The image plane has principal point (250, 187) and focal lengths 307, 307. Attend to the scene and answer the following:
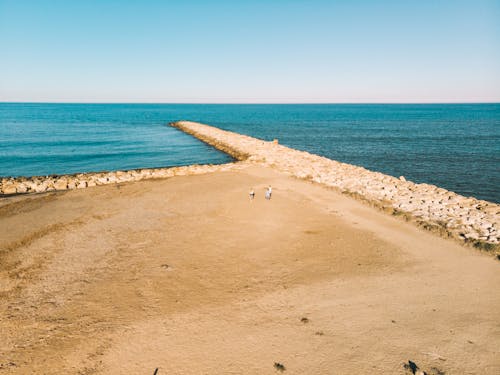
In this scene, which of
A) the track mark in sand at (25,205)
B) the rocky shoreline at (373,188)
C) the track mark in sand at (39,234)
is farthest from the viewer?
the track mark in sand at (25,205)

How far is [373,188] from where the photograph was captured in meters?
19.1

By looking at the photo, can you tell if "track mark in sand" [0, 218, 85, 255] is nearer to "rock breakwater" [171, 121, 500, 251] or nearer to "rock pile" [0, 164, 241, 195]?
"rock pile" [0, 164, 241, 195]

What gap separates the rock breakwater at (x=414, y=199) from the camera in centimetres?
1277

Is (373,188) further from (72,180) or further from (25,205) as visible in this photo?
(72,180)

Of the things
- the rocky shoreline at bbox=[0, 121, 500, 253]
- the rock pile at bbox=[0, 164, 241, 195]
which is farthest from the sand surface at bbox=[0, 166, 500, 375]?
the rock pile at bbox=[0, 164, 241, 195]

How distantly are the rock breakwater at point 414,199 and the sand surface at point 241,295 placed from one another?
3.63 ft

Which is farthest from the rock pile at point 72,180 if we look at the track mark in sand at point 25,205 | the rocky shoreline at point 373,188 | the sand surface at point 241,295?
the sand surface at point 241,295

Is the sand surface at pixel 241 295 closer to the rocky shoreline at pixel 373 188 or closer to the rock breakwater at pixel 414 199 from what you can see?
the rock breakwater at pixel 414 199

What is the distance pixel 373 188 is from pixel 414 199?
2.75 metres

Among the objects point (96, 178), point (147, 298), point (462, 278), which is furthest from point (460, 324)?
point (96, 178)

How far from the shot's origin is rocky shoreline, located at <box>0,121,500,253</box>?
13.1 metres

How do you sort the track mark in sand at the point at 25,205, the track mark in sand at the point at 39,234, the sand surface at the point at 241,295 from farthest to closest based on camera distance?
the track mark in sand at the point at 25,205, the track mark in sand at the point at 39,234, the sand surface at the point at 241,295

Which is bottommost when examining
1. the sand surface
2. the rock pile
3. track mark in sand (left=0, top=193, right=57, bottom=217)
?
the sand surface

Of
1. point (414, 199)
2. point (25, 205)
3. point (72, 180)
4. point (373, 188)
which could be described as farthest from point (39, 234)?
point (414, 199)
